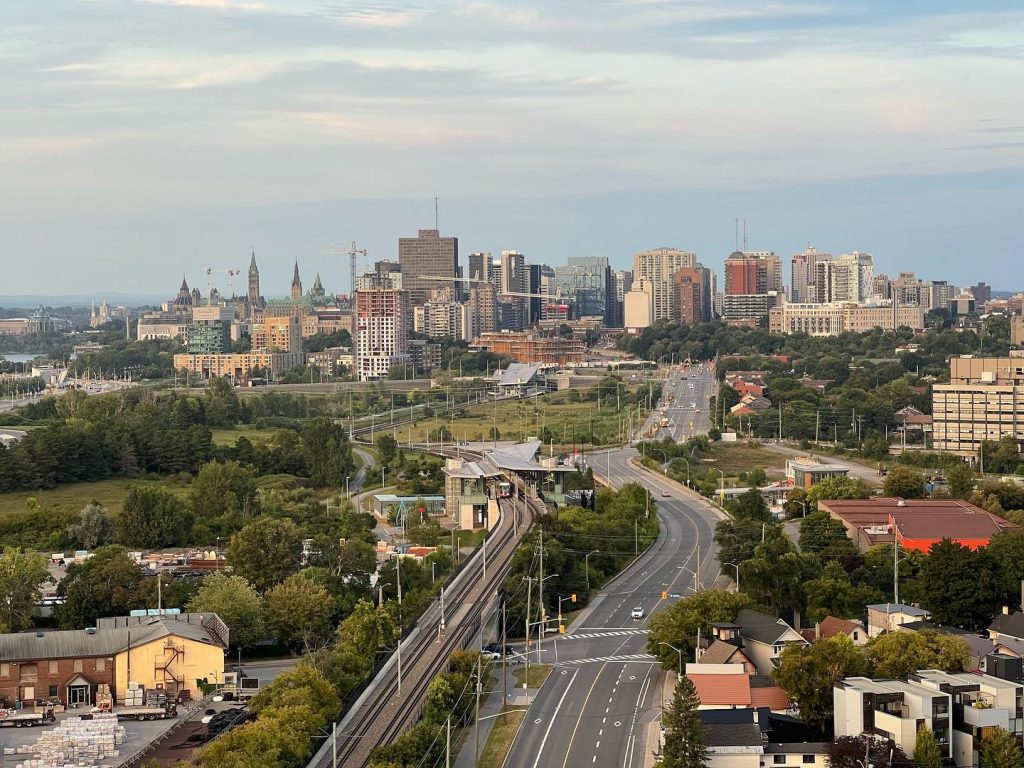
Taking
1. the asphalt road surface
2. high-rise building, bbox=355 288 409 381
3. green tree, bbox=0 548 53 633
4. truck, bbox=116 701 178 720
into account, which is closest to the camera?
the asphalt road surface

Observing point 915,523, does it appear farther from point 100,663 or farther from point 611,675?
point 100,663

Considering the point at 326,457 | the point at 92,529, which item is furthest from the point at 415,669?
the point at 326,457

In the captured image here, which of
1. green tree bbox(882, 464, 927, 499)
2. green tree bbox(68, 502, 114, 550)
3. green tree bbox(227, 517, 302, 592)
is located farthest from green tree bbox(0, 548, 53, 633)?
green tree bbox(882, 464, 927, 499)

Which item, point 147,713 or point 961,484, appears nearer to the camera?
point 147,713

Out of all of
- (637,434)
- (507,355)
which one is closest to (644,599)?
(637,434)

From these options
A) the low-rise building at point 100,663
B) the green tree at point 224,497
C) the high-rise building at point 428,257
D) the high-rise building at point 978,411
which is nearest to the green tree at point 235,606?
the low-rise building at point 100,663

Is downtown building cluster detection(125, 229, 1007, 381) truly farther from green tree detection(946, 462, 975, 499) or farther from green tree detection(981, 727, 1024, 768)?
green tree detection(981, 727, 1024, 768)
